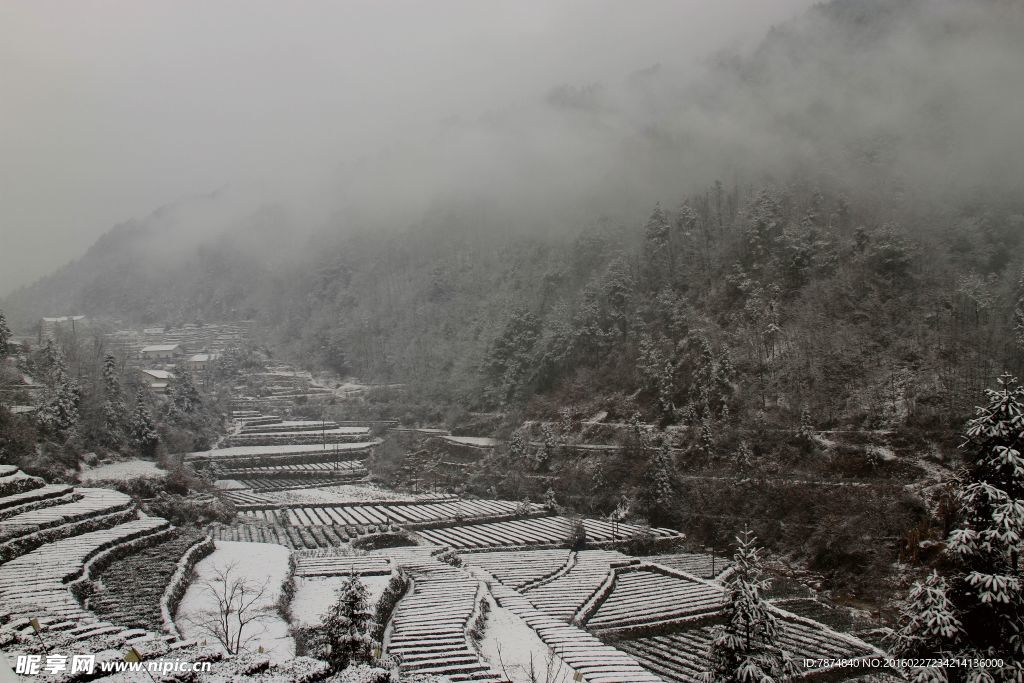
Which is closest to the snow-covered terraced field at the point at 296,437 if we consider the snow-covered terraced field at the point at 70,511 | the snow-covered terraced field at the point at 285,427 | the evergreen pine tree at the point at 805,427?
the snow-covered terraced field at the point at 285,427

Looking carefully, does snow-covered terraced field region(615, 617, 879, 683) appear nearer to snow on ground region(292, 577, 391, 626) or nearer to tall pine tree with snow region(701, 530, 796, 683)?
tall pine tree with snow region(701, 530, 796, 683)

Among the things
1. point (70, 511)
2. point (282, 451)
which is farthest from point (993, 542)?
point (282, 451)

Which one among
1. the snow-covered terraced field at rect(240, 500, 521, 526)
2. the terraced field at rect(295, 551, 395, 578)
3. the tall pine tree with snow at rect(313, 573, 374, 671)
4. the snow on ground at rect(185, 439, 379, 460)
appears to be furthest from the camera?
the snow on ground at rect(185, 439, 379, 460)

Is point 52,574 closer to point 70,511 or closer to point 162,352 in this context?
point 70,511

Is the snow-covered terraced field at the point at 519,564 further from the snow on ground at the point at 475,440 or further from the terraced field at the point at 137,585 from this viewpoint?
the snow on ground at the point at 475,440

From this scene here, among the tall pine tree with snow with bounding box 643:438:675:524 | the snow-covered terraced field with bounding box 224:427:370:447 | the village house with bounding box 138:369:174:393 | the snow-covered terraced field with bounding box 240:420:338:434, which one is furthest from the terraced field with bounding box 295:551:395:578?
the village house with bounding box 138:369:174:393
